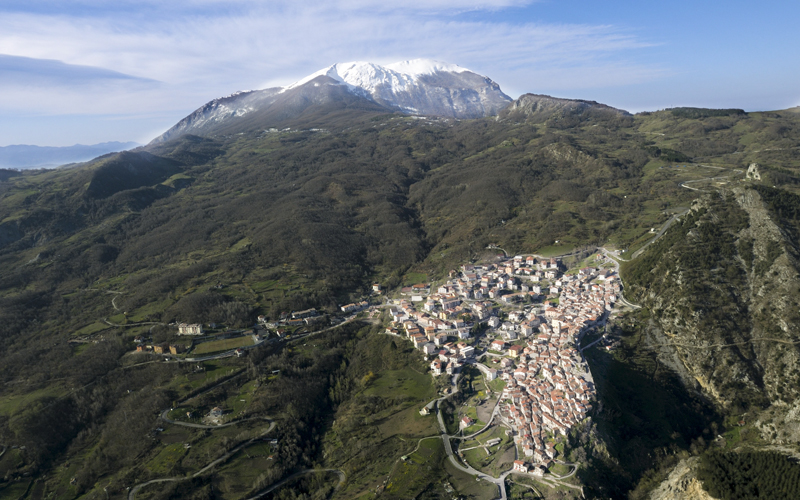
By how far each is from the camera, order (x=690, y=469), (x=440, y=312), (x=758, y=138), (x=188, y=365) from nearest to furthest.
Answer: (x=690, y=469) → (x=188, y=365) → (x=440, y=312) → (x=758, y=138)

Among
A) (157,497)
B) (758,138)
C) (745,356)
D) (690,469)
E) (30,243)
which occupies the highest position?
(758,138)

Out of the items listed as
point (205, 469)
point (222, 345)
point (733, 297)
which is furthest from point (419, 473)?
point (733, 297)

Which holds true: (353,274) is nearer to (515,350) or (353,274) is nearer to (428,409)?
(515,350)

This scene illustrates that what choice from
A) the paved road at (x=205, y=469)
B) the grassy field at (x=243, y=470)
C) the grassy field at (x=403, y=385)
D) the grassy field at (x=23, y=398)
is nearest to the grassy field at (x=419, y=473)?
the grassy field at (x=403, y=385)

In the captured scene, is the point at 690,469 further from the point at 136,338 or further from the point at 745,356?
the point at 136,338

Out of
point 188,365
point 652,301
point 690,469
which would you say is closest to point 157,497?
point 188,365

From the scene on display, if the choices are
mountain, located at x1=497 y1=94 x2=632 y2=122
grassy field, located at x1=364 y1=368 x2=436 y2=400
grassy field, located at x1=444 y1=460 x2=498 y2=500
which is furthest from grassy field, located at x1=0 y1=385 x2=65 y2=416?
mountain, located at x1=497 y1=94 x2=632 y2=122

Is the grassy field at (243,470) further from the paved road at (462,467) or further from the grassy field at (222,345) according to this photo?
the grassy field at (222,345)
